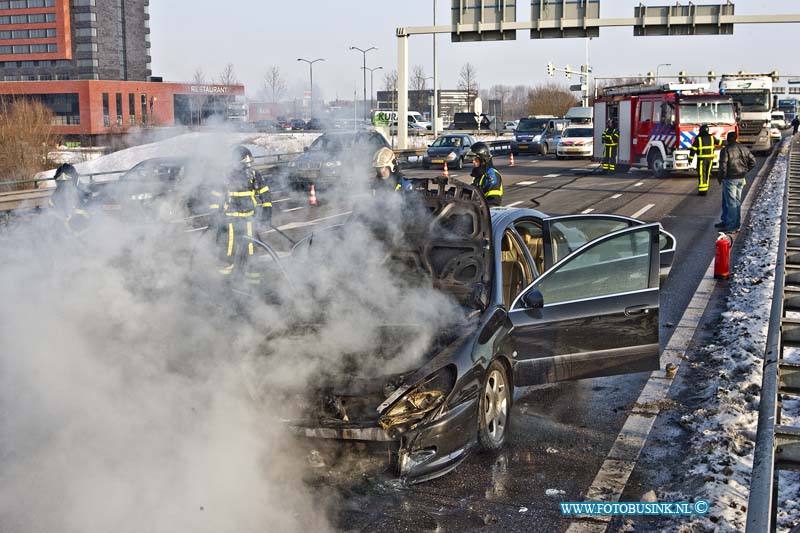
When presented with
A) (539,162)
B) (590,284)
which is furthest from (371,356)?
(539,162)

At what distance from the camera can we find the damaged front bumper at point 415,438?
4750 mm

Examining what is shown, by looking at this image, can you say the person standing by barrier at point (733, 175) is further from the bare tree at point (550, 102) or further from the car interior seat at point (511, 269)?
the bare tree at point (550, 102)

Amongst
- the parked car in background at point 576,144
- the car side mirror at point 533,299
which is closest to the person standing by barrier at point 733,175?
the car side mirror at point 533,299

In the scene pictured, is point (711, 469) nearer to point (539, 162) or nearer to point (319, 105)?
point (319, 105)

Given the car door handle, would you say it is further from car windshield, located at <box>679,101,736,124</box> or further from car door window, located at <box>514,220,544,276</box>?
car windshield, located at <box>679,101,736,124</box>

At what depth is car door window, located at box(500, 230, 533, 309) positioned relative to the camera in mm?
6348

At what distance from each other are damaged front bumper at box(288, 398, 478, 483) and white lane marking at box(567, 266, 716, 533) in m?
0.82

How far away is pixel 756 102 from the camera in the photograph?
117ft

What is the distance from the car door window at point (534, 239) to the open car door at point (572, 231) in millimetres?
86

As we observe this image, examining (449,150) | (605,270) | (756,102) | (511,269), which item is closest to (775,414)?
(605,270)

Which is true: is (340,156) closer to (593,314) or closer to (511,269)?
(511,269)

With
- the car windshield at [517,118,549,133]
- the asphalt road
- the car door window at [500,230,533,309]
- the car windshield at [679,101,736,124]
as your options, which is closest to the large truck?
the car windshield at [679,101,736,124]

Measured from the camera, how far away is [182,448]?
4.94m
